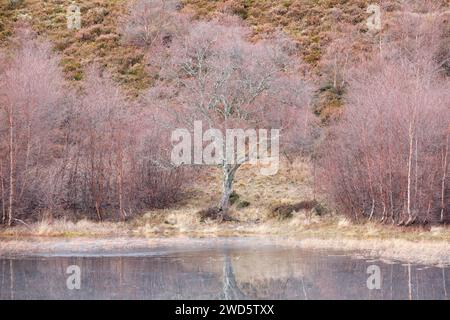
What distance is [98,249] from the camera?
21.3 meters

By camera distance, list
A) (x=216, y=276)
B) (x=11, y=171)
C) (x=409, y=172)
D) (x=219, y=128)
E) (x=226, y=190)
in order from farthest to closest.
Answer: (x=219, y=128), (x=226, y=190), (x=11, y=171), (x=409, y=172), (x=216, y=276)

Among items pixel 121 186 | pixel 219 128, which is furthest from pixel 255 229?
pixel 121 186

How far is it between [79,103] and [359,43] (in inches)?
996

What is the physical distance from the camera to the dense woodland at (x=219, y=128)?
1038 inches

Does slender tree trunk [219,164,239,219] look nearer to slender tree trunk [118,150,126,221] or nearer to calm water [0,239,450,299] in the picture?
slender tree trunk [118,150,126,221]

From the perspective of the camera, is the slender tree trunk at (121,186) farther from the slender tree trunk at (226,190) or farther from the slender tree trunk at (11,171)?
the slender tree trunk at (11,171)

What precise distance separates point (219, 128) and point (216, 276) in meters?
16.5

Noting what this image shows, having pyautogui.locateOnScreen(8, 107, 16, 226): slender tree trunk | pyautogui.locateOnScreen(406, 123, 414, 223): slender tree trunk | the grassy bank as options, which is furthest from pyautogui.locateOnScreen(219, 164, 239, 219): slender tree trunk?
pyautogui.locateOnScreen(8, 107, 16, 226): slender tree trunk

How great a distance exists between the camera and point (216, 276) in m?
15.8

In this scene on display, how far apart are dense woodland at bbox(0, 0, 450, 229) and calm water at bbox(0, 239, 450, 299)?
7870mm

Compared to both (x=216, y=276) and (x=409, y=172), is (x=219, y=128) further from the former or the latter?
(x=216, y=276)

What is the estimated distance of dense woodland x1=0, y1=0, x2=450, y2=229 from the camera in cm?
2638

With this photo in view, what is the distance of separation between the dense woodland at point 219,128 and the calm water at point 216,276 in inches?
310
